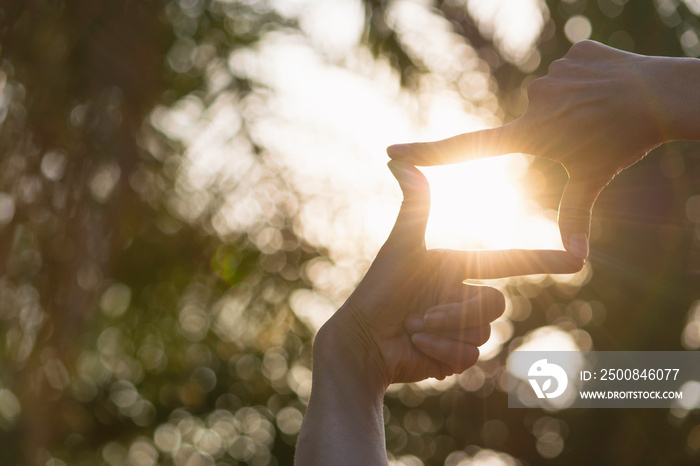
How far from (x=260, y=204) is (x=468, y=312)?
9.00 m

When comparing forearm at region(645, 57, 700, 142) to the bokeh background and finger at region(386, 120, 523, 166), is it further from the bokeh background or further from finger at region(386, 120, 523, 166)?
the bokeh background

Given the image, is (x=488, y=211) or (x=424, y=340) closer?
(x=424, y=340)

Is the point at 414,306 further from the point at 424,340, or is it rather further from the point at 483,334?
the point at 483,334

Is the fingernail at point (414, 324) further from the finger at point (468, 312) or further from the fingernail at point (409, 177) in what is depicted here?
the fingernail at point (409, 177)

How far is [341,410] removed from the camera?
6.15 feet

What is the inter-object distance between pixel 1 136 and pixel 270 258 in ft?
16.1

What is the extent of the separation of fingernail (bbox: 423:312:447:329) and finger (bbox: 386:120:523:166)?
19.5 inches

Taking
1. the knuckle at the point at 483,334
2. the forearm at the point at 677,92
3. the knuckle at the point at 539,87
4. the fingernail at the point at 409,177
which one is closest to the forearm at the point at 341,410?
the knuckle at the point at 483,334

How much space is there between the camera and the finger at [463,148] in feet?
6.63

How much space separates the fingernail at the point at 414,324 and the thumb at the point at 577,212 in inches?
20.7

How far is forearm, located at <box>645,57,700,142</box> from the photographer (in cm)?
183

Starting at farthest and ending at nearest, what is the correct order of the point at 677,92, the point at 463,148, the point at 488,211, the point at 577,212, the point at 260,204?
→ the point at 260,204
the point at 488,211
the point at 463,148
the point at 577,212
the point at 677,92

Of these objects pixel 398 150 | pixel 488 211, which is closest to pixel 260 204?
pixel 488 211

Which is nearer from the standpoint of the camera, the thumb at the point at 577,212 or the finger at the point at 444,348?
the thumb at the point at 577,212
